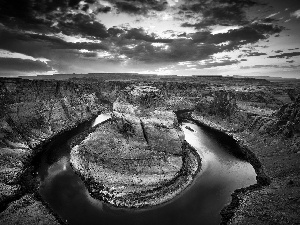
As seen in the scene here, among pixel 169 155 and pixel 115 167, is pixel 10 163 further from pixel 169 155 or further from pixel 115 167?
pixel 169 155

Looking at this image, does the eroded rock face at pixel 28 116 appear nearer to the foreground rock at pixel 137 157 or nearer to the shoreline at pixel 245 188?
the foreground rock at pixel 137 157

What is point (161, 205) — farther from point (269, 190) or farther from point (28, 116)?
point (28, 116)

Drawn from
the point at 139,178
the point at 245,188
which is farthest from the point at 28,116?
the point at 245,188

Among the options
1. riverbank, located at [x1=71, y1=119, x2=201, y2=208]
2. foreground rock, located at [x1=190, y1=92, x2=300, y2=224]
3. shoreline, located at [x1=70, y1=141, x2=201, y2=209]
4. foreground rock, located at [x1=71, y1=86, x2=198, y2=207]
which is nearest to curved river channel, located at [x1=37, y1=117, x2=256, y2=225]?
shoreline, located at [x1=70, y1=141, x2=201, y2=209]

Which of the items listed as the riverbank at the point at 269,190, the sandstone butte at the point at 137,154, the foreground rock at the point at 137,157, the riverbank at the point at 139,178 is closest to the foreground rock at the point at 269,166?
the riverbank at the point at 269,190

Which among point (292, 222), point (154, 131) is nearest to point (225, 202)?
point (292, 222)

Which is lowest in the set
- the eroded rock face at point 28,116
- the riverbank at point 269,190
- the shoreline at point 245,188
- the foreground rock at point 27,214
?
the shoreline at point 245,188
